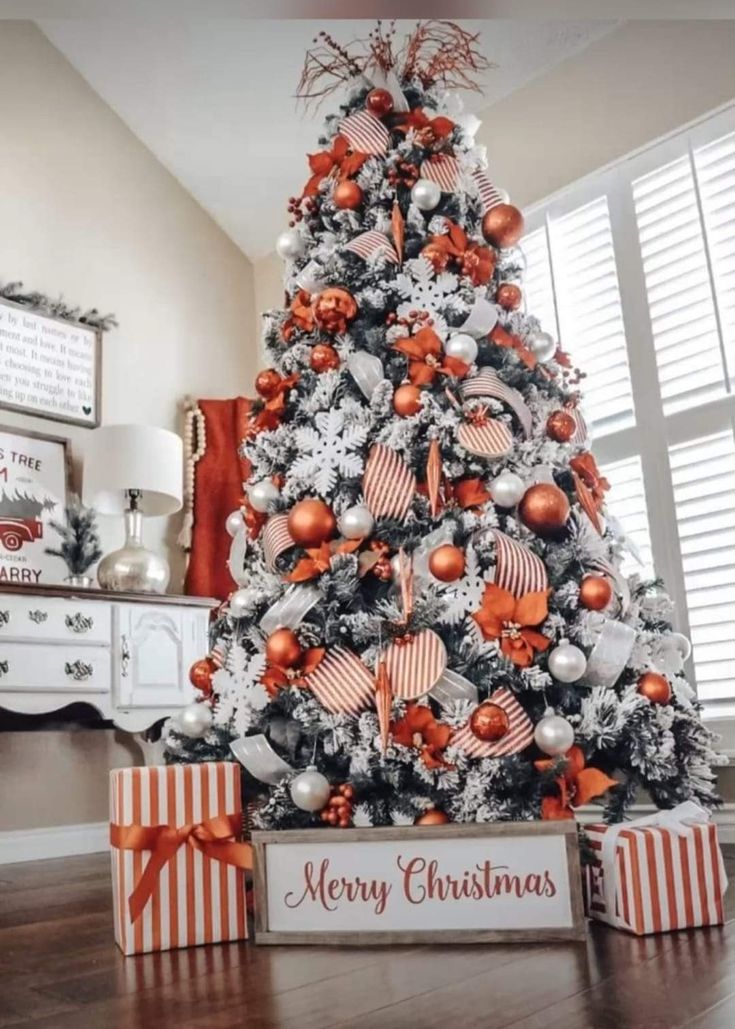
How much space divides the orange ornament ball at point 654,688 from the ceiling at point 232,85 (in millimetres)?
2076

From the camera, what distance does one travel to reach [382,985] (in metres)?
1.07

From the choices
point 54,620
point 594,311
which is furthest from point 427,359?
point 54,620

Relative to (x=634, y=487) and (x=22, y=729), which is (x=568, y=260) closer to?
(x=634, y=487)

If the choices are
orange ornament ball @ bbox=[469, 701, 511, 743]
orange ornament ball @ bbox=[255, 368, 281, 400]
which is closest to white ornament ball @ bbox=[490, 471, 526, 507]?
orange ornament ball @ bbox=[469, 701, 511, 743]

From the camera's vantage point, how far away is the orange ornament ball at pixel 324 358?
171 centimetres

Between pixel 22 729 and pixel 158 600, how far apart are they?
530mm

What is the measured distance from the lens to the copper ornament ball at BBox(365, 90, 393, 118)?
189cm

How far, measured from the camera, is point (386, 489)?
1577 mm

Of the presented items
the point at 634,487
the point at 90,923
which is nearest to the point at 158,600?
the point at 90,923

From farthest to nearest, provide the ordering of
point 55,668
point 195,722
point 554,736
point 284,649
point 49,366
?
point 49,366 < point 55,668 < point 195,722 < point 284,649 < point 554,736

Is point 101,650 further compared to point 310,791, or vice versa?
point 101,650

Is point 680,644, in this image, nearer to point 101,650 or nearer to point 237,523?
point 237,523

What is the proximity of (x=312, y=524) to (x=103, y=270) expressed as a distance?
213 centimetres

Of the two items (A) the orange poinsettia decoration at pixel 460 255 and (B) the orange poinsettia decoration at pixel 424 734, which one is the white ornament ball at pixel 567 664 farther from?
(A) the orange poinsettia decoration at pixel 460 255
